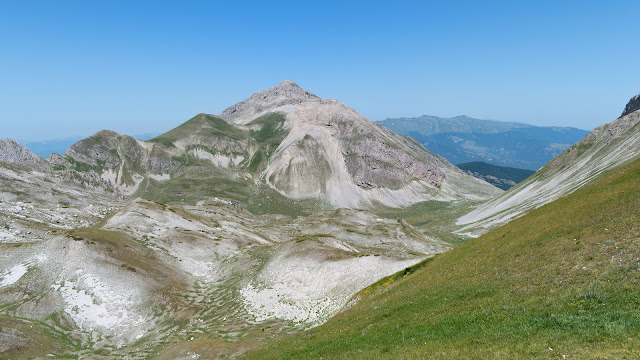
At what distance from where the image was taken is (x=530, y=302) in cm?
2242

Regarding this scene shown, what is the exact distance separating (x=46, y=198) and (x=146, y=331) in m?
129

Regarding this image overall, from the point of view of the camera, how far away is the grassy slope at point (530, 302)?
17.4m

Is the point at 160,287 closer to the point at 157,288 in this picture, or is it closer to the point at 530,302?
the point at 157,288

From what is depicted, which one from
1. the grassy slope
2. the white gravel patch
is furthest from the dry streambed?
the grassy slope

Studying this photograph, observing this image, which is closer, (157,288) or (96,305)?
(96,305)

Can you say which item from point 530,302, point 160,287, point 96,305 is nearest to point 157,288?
point 160,287

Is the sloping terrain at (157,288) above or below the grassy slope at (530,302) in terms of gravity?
below

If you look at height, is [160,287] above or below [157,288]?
below

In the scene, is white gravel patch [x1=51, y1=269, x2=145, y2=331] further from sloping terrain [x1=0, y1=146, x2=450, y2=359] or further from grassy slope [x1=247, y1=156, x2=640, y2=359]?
grassy slope [x1=247, y1=156, x2=640, y2=359]

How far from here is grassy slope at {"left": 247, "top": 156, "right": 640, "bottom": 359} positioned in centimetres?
1741

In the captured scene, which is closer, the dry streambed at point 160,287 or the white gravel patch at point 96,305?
the dry streambed at point 160,287

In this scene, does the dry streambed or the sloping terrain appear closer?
the sloping terrain

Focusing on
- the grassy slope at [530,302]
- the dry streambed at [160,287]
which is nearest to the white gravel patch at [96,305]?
the dry streambed at [160,287]

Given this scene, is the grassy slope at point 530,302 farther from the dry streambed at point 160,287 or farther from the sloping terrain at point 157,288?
the dry streambed at point 160,287
